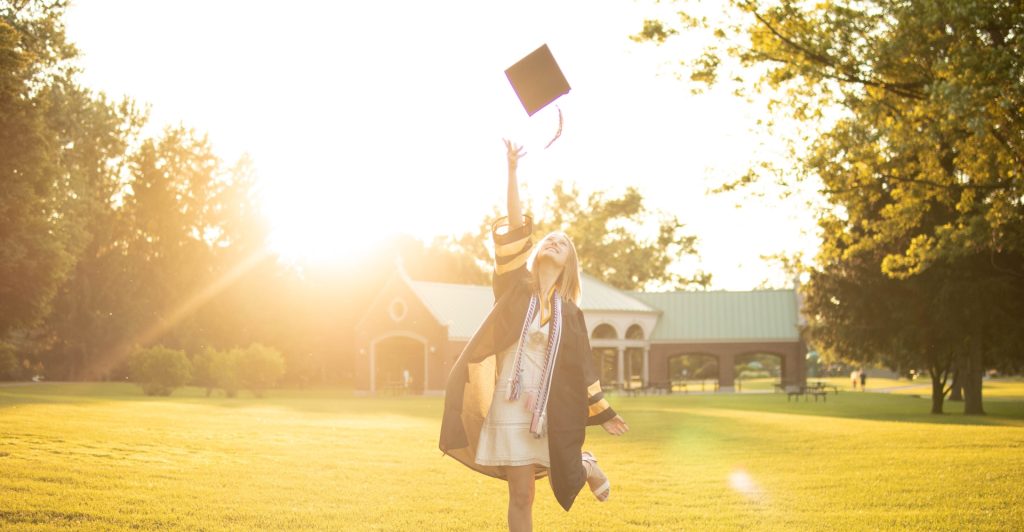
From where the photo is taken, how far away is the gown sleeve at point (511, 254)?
639 centimetres

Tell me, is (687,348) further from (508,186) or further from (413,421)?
(508,186)

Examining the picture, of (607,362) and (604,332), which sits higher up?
(604,332)

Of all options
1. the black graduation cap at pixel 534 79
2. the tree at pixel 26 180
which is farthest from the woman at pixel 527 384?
the tree at pixel 26 180

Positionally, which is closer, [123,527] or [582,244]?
[123,527]

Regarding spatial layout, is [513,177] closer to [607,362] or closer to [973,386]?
[973,386]

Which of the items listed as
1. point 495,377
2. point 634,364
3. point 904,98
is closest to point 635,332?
point 634,364

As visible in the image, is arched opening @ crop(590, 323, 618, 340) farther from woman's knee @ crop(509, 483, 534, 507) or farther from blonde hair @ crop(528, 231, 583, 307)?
woman's knee @ crop(509, 483, 534, 507)

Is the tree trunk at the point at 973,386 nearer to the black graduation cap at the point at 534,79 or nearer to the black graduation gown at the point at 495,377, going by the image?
the black graduation cap at the point at 534,79

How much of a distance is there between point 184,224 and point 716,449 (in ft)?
156

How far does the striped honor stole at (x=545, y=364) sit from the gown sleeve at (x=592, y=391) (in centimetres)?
19

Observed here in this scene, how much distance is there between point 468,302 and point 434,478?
41.3 metres

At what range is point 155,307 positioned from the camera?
54.7m

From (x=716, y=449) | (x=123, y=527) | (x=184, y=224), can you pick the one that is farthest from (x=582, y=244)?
(x=123, y=527)

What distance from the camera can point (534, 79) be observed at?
6762mm
